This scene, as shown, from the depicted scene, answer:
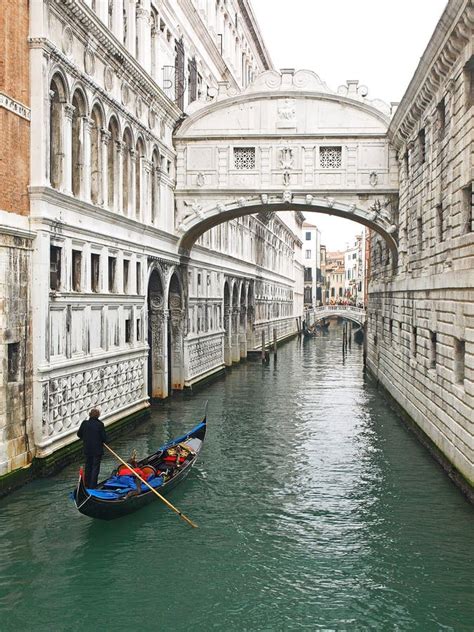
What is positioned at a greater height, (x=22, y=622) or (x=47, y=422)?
(x=47, y=422)

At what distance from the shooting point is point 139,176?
56.8 ft

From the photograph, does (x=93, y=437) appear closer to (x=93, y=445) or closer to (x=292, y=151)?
(x=93, y=445)

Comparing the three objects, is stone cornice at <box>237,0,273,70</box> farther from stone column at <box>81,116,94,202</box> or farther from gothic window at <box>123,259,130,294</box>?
stone column at <box>81,116,94,202</box>

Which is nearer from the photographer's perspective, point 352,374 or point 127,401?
→ point 127,401

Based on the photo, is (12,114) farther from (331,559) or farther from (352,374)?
(352,374)

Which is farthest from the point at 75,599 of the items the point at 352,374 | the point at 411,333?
the point at 352,374

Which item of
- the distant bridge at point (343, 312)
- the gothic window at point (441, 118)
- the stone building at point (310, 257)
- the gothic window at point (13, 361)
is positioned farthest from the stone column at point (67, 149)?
the stone building at point (310, 257)

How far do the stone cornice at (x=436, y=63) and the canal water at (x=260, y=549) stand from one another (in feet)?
22.3

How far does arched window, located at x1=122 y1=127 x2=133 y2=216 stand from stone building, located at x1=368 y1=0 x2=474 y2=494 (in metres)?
5.96

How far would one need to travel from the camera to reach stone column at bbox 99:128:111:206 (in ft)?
47.6

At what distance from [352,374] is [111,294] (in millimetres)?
16660

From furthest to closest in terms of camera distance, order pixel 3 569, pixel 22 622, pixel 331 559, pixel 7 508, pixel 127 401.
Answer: pixel 127 401 → pixel 7 508 → pixel 331 559 → pixel 3 569 → pixel 22 622

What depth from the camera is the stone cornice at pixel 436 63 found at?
11164mm

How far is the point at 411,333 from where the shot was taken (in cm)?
1686
